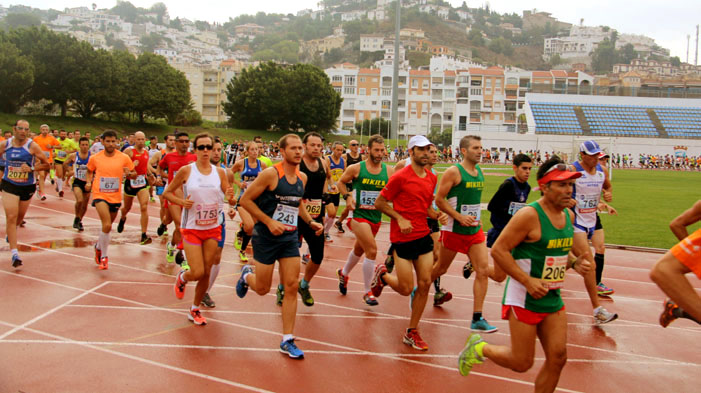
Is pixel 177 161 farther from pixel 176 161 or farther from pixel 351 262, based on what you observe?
pixel 351 262

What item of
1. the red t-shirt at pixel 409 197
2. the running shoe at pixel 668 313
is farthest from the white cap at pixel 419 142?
the running shoe at pixel 668 313

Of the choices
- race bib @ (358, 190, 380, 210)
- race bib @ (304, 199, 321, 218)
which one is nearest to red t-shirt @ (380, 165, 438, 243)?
race bib @ (358, 190, 380, 210)

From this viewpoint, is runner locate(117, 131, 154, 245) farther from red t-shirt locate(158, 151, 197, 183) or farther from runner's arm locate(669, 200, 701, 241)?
runner's arm locate(669, 200, 701, 241)

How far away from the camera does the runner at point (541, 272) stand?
4516 millimetres

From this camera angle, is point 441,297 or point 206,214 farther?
point 441,297

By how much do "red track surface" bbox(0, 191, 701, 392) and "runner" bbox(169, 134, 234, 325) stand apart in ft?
1.90

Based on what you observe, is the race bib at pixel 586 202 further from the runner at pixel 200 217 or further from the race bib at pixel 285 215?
the runner at pixel 200 217

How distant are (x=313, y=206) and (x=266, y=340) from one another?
7.47 ft

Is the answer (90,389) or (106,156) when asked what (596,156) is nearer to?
(90,389)

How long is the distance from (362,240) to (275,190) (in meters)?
1.93

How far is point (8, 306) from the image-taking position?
7.43 metres

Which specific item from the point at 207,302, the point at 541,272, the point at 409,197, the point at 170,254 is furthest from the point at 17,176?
the point at 541,272

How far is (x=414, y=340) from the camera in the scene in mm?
6297

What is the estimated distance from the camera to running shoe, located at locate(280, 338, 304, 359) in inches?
231
